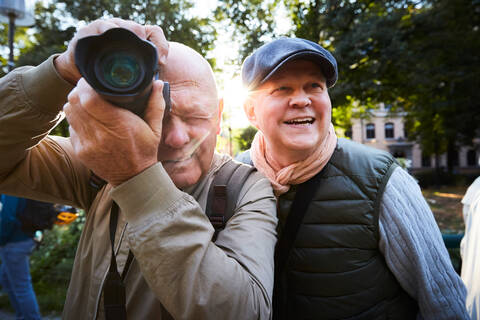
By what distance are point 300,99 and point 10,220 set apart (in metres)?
3.72

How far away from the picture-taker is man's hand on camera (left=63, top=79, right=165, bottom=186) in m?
0.87

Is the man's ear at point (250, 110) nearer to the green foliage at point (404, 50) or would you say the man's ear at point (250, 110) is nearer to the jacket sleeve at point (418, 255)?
the jacket sleeve at point (418, 255)

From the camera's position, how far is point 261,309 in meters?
1.01

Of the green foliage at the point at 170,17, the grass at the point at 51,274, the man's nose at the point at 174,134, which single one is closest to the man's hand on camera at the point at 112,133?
the man's nose at the point at 174,134

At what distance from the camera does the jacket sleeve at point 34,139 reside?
118 centimetres

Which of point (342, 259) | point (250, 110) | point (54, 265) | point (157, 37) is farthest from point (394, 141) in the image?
Result: point (157, 37)

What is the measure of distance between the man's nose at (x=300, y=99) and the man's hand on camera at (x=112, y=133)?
0.90 metres

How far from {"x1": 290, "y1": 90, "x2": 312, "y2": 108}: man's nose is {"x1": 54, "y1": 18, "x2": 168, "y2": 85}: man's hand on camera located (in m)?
0.78

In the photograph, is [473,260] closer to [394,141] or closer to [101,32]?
[101,32]

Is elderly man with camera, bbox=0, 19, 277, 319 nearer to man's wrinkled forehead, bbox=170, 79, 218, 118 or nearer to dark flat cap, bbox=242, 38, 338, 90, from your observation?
man's wrinkled forehead, bbox=170, 79, 218, 118

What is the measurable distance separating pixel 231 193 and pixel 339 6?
11.8 m

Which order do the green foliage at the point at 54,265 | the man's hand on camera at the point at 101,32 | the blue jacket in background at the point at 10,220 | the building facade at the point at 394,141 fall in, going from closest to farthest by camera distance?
the man's hand on camera at the point at 101,32
the blue jacket in background at the point at 10,220
the green foliage at the point at 54,265
the building facade at the point at 394,141

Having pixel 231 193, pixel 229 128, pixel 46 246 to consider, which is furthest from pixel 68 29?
pixel 231 193

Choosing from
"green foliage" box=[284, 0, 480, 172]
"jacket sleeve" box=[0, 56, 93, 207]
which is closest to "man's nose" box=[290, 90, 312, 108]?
"jacket sleeve" box=[0, 56, 93, 207]
